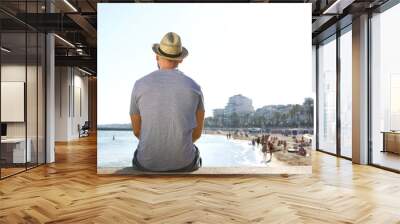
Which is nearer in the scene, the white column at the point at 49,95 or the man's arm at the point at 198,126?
the man's arm at the point at 198,126

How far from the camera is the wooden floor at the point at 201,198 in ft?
12.1

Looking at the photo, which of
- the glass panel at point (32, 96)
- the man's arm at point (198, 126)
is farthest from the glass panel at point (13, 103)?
the man's arm at point (198, 126)

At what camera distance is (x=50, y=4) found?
7348 millimetres

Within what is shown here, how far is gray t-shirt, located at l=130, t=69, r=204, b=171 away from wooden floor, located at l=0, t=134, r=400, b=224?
0.34 m

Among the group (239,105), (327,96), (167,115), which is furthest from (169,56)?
(327,96)

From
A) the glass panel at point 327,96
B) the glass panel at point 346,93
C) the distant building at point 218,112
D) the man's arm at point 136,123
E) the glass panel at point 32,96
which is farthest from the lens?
the glass panel at point 327,96

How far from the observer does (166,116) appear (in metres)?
5.79

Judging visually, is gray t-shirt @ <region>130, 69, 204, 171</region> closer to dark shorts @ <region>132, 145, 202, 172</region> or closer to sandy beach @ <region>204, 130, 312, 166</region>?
dark shorts @ <region>132, 145, 202, 172</region>

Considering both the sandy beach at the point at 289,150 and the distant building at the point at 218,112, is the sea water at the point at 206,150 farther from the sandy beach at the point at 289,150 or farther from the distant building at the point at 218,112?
the distant building at the point at 218,112

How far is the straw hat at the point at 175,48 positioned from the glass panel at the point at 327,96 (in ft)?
15.9

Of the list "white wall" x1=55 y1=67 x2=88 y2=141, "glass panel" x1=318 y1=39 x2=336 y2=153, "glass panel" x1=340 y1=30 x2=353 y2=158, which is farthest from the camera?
"white wall" x1=55 y1=67 x2=88 y2=141

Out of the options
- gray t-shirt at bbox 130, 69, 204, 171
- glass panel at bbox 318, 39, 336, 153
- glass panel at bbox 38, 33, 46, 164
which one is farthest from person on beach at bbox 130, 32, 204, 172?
glass panel at bbox 318, 39, 336, 153

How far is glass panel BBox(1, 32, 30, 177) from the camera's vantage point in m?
5.94

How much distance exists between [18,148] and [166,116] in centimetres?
276
